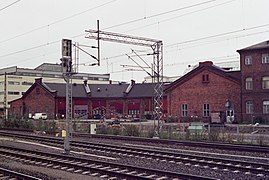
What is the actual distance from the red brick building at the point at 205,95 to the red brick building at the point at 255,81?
4.19 feet

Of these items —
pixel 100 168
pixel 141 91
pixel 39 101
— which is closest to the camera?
pixel 100 168

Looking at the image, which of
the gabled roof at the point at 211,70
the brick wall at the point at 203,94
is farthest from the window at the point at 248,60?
the brick wall at the point at 203,94

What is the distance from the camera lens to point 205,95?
53438mm

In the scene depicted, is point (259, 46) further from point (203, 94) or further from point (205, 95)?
point (203, 94)

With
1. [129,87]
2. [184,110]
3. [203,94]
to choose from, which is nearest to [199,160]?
[203,94]

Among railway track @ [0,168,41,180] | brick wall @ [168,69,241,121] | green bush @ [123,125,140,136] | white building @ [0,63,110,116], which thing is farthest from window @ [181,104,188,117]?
railway track @ [0,168,41,180]

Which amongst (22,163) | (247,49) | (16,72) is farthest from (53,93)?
(22,163)

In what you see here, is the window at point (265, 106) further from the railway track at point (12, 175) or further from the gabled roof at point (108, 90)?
the railway track at point (12, 175)

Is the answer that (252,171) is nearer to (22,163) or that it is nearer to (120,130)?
(22,163)

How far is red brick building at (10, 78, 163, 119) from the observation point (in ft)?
231

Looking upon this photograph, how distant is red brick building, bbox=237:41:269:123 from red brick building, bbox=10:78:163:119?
77.2 ft

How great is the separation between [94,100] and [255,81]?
35356 millimetres

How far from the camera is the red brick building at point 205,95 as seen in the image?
166ft

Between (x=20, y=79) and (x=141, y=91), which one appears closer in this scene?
(x=141, y=91)
